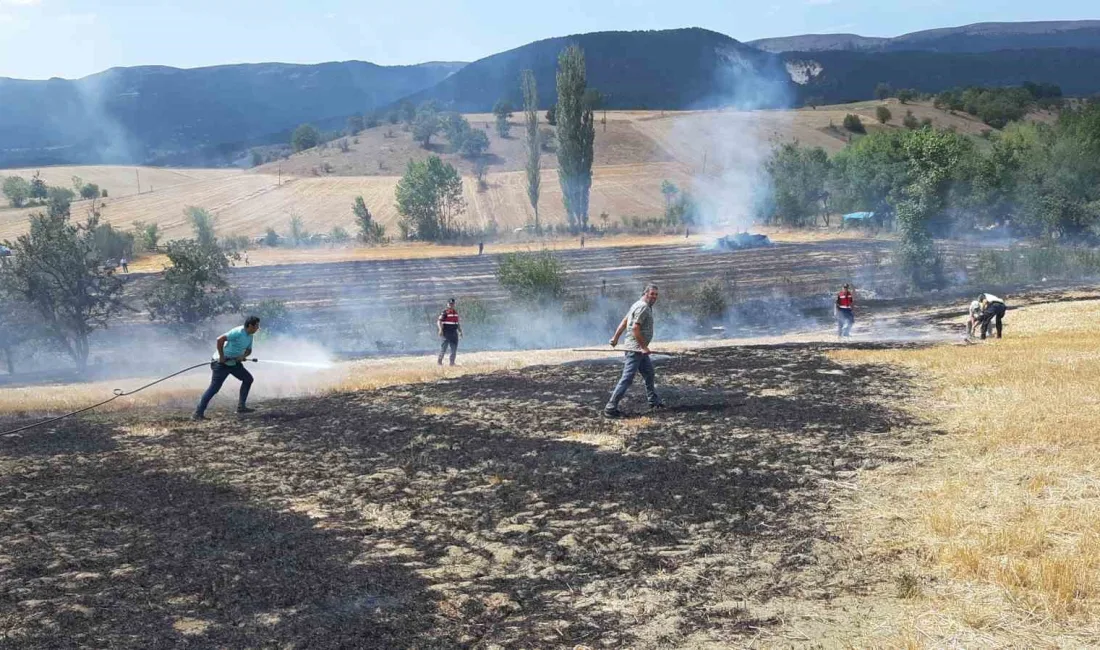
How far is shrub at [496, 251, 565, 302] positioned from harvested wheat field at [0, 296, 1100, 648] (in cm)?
2324

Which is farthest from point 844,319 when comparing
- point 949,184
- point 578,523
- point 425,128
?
point 425,128

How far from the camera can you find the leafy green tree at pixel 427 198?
7869 centimetres

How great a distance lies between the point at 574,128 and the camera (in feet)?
260

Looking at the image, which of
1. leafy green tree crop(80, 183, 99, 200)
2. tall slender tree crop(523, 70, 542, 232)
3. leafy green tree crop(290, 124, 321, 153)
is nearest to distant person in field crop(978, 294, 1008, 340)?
tall slender tree crop(523, 70, 542, 232)

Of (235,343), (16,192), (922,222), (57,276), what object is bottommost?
(235,343)

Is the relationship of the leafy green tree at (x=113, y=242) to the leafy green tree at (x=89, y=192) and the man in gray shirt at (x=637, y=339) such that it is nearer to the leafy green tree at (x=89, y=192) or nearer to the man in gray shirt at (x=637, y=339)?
→ the leafy green tree at (x=89, y=192)

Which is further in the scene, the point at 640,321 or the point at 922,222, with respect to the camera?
the point at 922,222

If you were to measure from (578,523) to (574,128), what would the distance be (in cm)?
7272

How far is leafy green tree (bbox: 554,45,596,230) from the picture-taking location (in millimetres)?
78312

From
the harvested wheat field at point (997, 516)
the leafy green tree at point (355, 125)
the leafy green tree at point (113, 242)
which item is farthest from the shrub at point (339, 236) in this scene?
the leafy green tree at point (355, 125)

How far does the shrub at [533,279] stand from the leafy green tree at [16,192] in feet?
254

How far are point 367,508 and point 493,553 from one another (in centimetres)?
230

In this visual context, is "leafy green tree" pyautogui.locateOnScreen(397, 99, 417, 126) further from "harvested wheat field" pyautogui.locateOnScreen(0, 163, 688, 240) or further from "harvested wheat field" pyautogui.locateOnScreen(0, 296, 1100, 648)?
"harvested wheat field" pyautogui.locateOnScreen(0, 296, 1100, 648)

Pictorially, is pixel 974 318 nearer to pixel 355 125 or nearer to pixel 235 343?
pixel 235 343
